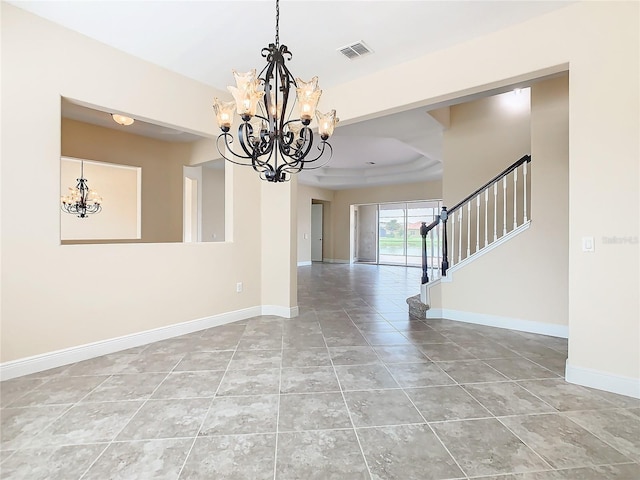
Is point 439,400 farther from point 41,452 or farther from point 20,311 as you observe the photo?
point 20,311

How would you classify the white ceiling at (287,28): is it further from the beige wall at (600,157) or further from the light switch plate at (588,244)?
the light switch plate at (588,244)

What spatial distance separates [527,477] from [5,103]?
4207mm

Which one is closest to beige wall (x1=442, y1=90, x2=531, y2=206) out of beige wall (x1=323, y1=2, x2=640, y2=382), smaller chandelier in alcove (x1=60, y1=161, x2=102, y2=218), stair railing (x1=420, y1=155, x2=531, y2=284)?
stair railing (x1=420, y1=155, x2=531, y2=284)

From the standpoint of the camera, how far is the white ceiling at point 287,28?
2.40 metres

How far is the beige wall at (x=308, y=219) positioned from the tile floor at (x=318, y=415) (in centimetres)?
784

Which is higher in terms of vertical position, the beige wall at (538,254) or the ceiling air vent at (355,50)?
the ceiling air vent at (355,50)

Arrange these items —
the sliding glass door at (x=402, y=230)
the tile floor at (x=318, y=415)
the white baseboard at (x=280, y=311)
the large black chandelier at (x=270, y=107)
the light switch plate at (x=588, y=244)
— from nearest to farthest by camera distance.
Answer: the tile floor at (x=318, y=415), the large black chandelier at (x=270, y=107), the light switch plate at (x=588, y=244), the white baseboard at (x=280, y=311), the sliding glass door at (x=402, y=230)

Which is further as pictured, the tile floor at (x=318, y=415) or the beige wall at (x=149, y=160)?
the beige wall at (x=149, y=160)

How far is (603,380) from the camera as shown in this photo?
2244 mm

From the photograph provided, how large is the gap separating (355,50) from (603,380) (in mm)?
3484

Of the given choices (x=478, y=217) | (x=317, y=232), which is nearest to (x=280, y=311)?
(x=478, y=217)

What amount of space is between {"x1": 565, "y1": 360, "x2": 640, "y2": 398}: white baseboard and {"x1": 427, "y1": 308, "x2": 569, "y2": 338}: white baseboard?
128cm

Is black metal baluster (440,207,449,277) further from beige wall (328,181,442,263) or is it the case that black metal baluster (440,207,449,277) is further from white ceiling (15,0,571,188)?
beige wall (328,181,442,263)

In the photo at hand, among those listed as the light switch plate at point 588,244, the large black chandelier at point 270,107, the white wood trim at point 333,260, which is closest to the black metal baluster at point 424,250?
the light switch plate at point 588,244
